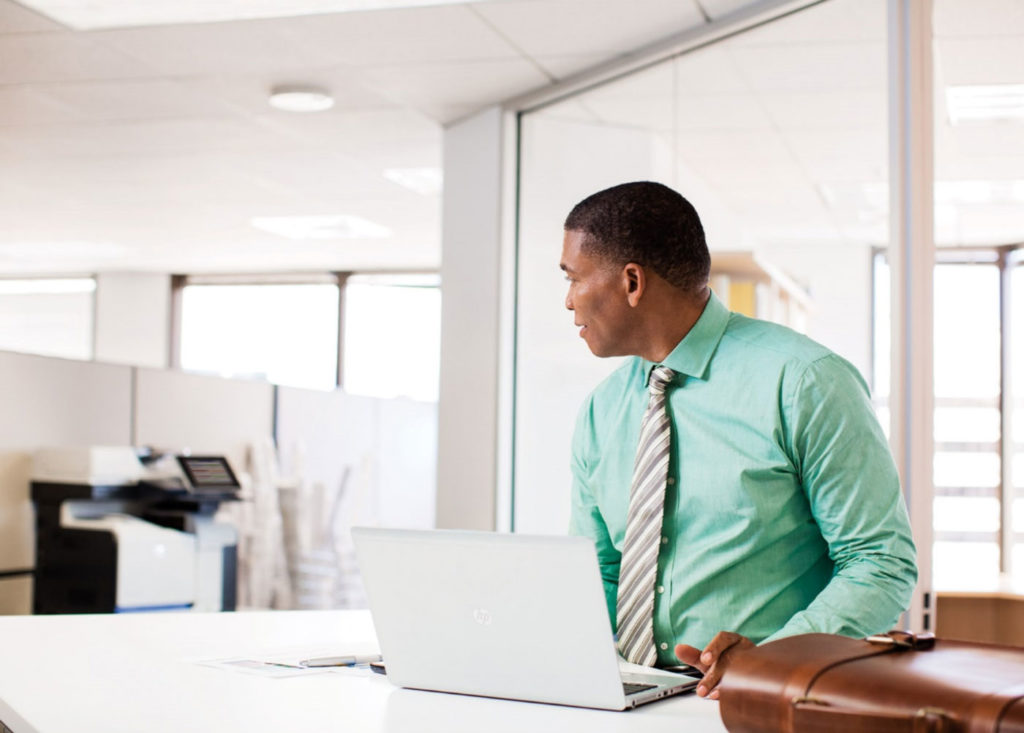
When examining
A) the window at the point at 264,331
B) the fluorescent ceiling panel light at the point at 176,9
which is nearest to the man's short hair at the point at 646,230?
the fluorescent ceiling panel light at the point at 176,9

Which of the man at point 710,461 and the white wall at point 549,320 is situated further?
the white wall at point 549,320

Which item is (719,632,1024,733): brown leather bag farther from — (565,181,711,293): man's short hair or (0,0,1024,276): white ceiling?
(0,0,1024,276): white ceiling

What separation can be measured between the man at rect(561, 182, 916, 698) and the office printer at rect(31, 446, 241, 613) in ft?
9.69

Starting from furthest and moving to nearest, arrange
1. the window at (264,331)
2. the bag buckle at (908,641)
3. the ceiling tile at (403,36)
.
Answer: the window at (264,331) → the ceiling tile at (403,36) → the bag buckle at (908,641)

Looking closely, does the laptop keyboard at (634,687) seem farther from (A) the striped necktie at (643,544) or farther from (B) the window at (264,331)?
(B) the window at (264,331)

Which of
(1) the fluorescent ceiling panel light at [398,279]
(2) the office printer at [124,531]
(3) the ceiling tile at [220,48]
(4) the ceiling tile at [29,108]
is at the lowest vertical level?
(2) the office printer at [124,531]

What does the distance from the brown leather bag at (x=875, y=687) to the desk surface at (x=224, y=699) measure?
0.15 m

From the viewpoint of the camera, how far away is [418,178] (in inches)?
239

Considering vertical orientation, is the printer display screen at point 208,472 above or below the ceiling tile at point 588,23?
below

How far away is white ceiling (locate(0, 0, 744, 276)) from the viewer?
3.68 metres

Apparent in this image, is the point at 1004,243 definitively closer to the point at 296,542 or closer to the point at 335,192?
the point at 296,542

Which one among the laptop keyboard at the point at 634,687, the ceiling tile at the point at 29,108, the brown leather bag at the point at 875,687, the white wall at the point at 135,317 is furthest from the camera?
the white wall at the point at 135,317

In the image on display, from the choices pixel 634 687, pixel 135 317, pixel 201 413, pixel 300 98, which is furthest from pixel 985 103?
pixel 135 317

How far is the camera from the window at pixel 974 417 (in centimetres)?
276
